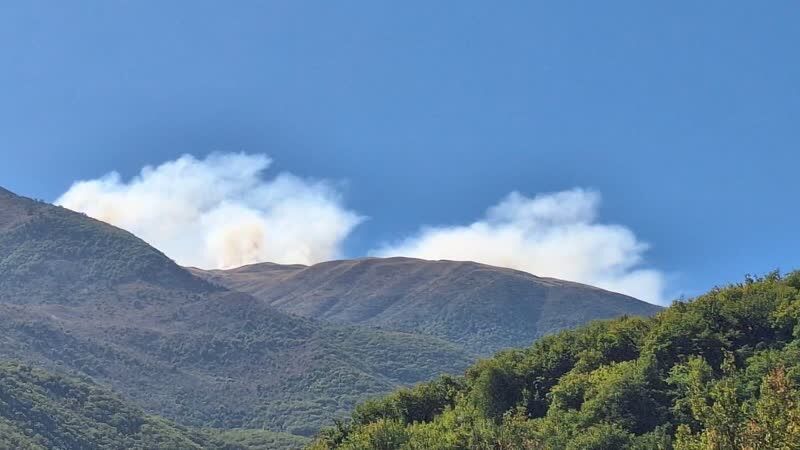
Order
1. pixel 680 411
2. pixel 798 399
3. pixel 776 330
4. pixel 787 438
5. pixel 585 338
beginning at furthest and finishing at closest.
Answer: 1. pixel 585 338
2. pixel 776 330
3. pixel 680 411
4. pixel 798 399
5. pixel 787 438

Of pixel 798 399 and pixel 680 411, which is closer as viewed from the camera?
pixel 798 399

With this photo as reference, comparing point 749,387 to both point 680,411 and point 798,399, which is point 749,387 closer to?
point 680,411

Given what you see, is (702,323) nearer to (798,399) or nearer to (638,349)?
(638,349)

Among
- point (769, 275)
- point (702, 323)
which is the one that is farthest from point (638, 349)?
point (769, 275)

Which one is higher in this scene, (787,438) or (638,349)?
(638,349)

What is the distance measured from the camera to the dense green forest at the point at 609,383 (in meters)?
74.4

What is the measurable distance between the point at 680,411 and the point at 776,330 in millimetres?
19449

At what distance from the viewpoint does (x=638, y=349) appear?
97000 millimetres

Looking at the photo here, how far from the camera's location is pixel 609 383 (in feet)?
271

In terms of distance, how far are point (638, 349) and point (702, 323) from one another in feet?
26.5

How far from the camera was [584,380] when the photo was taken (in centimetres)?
8912

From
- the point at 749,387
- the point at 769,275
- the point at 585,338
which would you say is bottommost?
the point at 749,387

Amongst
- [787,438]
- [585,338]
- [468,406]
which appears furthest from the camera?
[585,338]

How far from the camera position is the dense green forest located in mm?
74375
